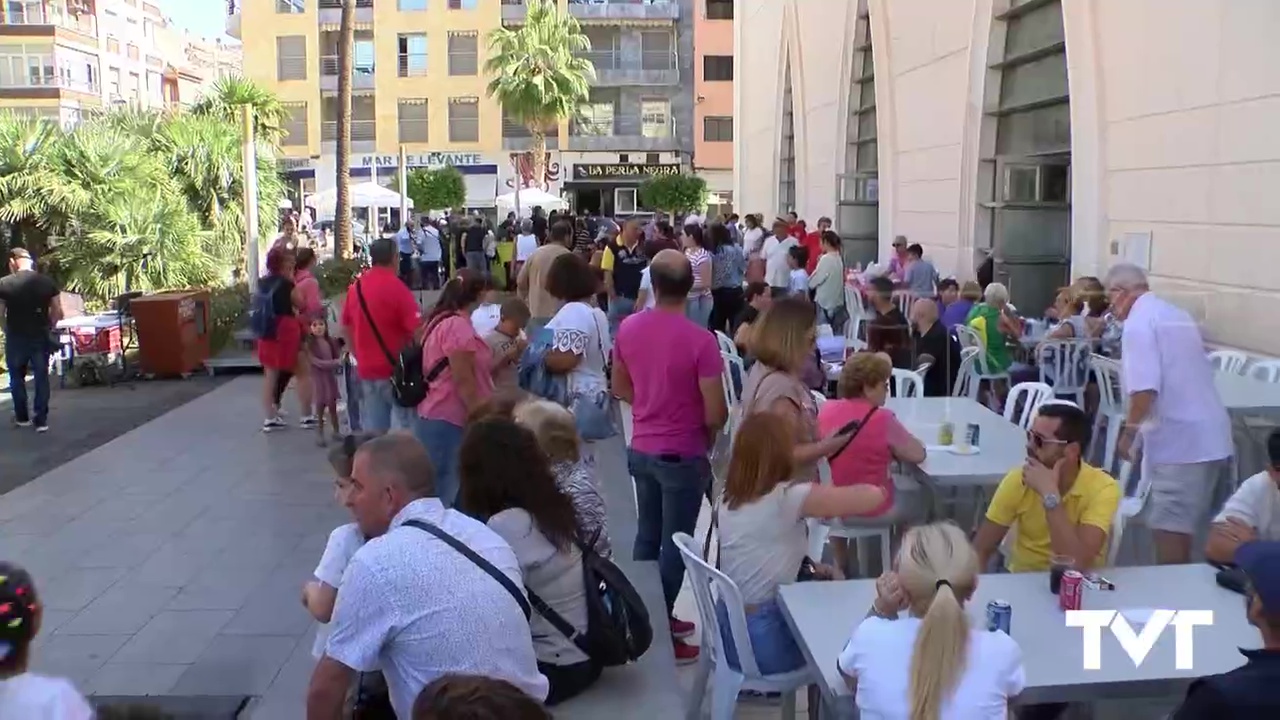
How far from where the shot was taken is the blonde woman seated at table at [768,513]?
384 cm

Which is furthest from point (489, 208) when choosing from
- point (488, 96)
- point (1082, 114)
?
point (1082, 114)

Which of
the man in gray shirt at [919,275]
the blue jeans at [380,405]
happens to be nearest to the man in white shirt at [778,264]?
the man in gray shirt at [919,275]

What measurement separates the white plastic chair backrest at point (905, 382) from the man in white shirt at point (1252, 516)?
3327mm

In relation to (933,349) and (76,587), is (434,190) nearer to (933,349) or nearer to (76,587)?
(933,349)

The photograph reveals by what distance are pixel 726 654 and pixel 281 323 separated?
6.32 m

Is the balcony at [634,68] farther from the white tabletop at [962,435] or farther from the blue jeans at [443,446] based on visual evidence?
the blue jeans at [443,446]

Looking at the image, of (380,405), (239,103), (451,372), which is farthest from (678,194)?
(451,372)

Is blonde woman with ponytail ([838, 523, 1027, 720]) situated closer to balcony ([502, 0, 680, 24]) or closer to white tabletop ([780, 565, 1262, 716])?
white tabletop ([780, 565, 1262, 716])

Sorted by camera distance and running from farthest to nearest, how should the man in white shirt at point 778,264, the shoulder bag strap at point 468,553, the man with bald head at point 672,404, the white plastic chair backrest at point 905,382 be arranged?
the man in white shirt at point 778,264 < the white plastic chair backrest at point 905,382 < the man with bald head at point 672,404 < the shoulder bag strap at point 468,553

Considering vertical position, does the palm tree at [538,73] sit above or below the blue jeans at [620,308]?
above

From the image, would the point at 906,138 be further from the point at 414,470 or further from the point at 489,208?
the point at 489,208

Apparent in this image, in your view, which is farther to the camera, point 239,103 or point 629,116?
point 629,116

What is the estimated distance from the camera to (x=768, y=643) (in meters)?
3.78

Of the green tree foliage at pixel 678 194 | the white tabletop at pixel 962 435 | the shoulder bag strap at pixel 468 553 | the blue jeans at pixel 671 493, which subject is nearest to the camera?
the shoulder bag strap at pixel 468 553
